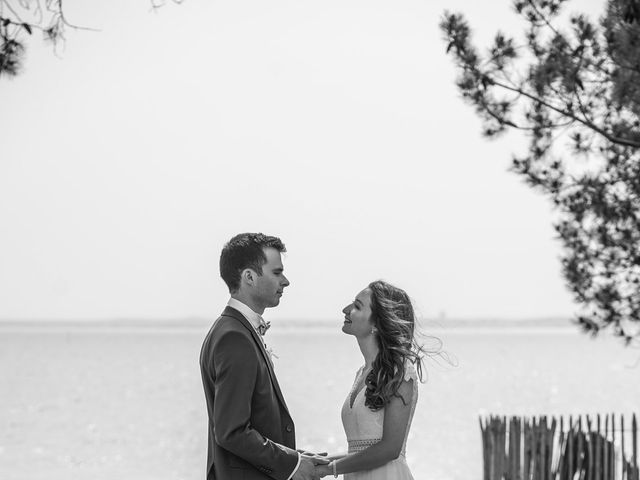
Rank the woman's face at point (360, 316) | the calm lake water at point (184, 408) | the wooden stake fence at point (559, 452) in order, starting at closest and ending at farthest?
the woman's face at point (360, 316)
the wooden stake fence at point (559, 452)
the calm lake water at point (184, 408)

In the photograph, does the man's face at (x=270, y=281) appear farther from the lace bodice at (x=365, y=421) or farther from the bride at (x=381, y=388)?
the lace bodice at (x=365, y=421)

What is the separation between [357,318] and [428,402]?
4009 cm

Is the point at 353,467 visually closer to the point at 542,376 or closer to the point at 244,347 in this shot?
the point at 244,347

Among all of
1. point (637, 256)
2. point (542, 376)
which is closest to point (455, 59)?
point (637, 256)

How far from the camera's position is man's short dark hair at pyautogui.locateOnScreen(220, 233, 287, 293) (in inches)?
183

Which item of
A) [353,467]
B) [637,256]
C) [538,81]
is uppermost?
[538,81]

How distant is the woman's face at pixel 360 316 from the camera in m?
5.03

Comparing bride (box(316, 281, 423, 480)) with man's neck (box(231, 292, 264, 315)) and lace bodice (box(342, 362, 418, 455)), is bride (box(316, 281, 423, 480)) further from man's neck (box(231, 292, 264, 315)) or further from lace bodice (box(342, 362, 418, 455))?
man's neck (box(231, 292, 264, 315))

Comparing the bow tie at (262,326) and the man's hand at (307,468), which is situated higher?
the bow tie at (262,326)

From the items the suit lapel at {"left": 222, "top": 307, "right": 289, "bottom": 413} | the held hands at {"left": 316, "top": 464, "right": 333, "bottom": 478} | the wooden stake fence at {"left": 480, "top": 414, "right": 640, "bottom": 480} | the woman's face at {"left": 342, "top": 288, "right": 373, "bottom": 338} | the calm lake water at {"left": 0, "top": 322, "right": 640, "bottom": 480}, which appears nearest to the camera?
the suit lapel at {"left": 222, "top": 307, "right": 289, "bottom": 413}

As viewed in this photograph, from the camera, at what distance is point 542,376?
208 ft

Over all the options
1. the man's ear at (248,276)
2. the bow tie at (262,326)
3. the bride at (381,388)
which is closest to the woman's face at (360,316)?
the bride at (381,388)

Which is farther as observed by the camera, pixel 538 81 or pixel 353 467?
pixel 538 81

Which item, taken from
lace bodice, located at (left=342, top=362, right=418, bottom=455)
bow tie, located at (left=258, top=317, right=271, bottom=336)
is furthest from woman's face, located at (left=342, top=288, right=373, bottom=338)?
bow tie, located at (left=258, top=317, right=271, bottom=336)
